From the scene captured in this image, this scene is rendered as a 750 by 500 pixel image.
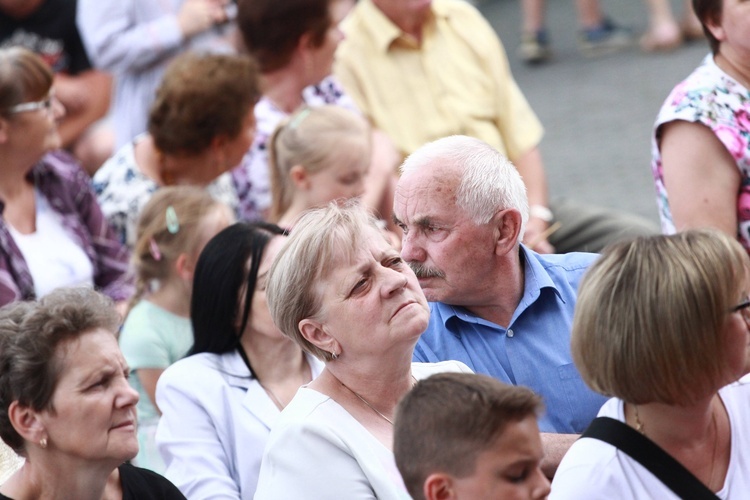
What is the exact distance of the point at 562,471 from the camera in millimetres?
2189

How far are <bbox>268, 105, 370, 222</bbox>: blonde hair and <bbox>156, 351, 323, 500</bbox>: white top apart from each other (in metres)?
1.23

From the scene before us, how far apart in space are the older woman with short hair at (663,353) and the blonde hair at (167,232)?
2.03 meters

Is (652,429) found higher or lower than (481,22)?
higher

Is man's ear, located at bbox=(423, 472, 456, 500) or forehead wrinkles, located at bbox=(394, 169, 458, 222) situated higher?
man's ear, located at bbox=(423, 472, 456, 500)

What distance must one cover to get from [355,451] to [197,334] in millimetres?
1090

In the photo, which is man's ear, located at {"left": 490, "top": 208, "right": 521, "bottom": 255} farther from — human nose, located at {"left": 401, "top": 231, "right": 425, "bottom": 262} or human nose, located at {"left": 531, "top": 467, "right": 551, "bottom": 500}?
human nose, located at {"left": 531, "top": 467, "right": 551, "bottom": 500}

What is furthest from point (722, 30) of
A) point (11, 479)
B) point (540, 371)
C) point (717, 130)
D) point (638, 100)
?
point (638, 100)

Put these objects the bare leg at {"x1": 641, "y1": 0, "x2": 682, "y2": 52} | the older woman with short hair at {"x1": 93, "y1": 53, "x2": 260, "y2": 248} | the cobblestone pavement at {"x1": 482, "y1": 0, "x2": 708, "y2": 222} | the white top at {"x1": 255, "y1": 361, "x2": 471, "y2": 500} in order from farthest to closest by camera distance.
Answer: the bare leg at {"x1": 641, "y1": 0, "x2": 682, "y2": 52}, the cobblestone pavement at {"x1": 482, "y1": 0, "x2": 708, "y2": 222}, the older woman with short hair at {"x1": 93, "y1": 53, "x2": 260, "y2": 248}, the white top at {"x1": 255, "y1": 361, "x2": 471, "y2": 500}

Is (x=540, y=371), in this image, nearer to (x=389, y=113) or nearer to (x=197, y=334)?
(x=197, y=334)

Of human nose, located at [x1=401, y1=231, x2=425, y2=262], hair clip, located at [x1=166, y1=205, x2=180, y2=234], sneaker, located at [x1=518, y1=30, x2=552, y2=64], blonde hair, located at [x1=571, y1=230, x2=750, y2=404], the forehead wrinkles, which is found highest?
blonde hair, located at [x1=571, y1=230, x2=750, y2=404]

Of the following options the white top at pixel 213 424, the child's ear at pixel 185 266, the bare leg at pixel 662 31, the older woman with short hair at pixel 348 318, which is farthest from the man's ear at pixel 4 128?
the bare leg at pixel 662 31

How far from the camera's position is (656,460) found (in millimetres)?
2152

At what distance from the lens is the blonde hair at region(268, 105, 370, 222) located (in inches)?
169

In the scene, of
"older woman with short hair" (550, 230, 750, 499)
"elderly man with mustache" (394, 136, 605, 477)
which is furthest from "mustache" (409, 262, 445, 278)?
"older woman with short hair" (550, 230, 750, 499)
